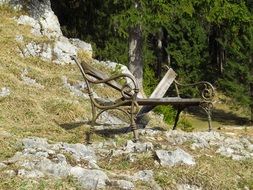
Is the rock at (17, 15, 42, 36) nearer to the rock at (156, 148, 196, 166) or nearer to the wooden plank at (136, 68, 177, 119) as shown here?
the wooden plank at (136, 68, 177, 119)

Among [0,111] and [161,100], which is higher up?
[161,100]

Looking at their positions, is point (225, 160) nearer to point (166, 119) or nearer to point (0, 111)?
point (0, 111)

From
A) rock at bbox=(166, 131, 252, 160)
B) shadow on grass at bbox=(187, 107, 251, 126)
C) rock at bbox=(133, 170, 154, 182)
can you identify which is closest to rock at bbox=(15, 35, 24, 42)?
rock at bbox=(166, 131, 252, 160)

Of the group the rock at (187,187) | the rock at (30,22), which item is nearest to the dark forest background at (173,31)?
the rock at (30,22)

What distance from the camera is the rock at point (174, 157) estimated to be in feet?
24.2

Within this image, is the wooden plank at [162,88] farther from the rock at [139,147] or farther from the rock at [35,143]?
the rock at [35,143]

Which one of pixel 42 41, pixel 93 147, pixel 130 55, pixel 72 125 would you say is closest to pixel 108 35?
pixel 130 55

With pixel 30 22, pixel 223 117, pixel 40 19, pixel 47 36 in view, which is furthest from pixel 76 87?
pixel 223 117

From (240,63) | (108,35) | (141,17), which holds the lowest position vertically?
(240,63)

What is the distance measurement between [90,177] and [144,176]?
2.67 ft

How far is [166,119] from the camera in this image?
15.5m

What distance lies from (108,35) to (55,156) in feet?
46.6

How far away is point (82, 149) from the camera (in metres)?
7.71

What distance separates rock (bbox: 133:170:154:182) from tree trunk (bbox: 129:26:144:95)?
9719 millimetres
